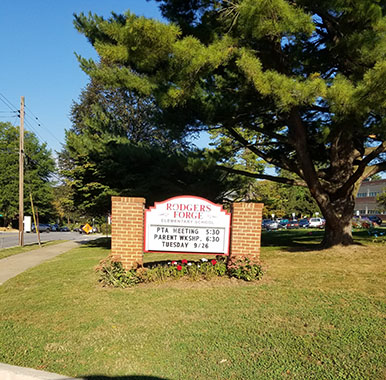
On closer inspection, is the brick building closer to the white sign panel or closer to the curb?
the white sign panel

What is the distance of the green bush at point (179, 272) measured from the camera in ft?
23.7

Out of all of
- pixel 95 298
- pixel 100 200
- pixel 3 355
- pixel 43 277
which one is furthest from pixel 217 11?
pixel 100 200

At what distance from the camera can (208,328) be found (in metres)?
4.89

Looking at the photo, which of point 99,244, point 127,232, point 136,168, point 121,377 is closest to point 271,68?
point 127,232

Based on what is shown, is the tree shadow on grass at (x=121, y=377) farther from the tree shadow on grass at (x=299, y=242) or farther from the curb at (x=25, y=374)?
the tree shadow on grass at (x=299, y=242)

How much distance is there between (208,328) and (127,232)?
3178 millimetres

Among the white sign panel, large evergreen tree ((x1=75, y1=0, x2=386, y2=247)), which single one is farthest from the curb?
large evergreen tree ((x1=75, y1=0, x2=386, y2=247))

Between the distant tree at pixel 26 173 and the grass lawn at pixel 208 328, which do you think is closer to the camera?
the grass lawn at pixel 208 328

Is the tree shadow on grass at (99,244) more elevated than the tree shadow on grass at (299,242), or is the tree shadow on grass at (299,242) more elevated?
the tree shadow on grass at (299,242)

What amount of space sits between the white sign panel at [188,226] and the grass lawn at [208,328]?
799 mm

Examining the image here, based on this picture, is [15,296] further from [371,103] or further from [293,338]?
[371,103]

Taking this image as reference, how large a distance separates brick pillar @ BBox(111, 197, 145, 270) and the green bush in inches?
7.1

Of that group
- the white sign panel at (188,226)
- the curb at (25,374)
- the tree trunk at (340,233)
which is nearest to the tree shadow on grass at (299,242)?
the tree trunk at (340,233)

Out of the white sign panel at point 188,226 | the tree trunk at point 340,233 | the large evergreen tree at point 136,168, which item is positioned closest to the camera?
the white sign panel at point 188,226
